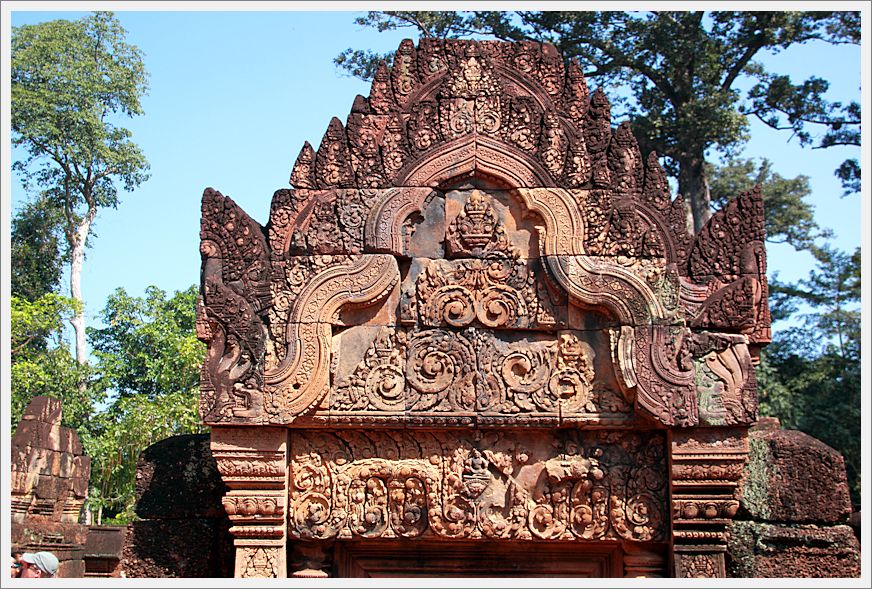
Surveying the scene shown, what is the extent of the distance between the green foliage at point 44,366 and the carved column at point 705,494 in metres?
20.8

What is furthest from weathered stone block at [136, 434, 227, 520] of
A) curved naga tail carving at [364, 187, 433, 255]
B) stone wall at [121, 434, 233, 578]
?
curved naga tail carving at [364, 187, 433, 255]

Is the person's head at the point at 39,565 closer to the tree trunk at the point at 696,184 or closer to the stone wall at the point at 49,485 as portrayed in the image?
the stone wall at the point at 49,485

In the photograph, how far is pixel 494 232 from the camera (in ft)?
20.7

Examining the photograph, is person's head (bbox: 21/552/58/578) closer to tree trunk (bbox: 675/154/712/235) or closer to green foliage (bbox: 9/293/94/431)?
tree trunk (bbox: 675/154/712/235)

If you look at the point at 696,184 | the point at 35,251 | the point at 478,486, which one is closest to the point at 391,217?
the point at 478,486

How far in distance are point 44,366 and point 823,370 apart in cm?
1928

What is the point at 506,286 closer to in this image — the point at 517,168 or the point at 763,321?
the point at 517,168

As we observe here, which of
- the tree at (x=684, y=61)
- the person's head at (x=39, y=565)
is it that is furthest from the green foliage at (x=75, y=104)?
the person's head at (x=39, y=565)

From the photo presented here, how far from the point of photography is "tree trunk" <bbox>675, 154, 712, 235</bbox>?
19297mm

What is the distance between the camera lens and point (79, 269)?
92.9ft

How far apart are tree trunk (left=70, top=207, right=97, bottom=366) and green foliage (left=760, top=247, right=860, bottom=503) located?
18294mm

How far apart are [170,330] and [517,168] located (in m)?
21.9

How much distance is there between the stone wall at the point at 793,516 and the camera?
622cm

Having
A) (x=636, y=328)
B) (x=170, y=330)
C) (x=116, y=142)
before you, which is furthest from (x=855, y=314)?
(x=636, y=328)
